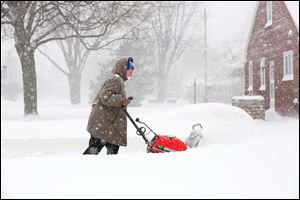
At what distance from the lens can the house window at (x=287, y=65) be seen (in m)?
18.7

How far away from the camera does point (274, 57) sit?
67.4 ft

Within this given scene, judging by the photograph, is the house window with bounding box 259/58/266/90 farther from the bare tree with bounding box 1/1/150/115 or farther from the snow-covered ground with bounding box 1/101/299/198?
the snow-covered ground with bounding box 1/101/299/198

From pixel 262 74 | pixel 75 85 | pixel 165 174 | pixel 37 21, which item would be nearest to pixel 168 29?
pixel 75 85

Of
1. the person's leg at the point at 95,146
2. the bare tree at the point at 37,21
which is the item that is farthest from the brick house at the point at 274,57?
the person's leg at the point at 95,146

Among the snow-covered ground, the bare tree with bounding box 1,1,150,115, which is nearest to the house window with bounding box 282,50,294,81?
the bare tree with bounding box 1,1,150,115

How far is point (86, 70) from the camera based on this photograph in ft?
233

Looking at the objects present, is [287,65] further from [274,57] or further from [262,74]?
[262,74]

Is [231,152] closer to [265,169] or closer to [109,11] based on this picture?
[265,169]

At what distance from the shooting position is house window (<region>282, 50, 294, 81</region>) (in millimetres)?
18734

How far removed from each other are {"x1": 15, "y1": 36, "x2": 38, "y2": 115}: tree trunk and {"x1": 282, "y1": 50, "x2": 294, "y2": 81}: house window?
393 inches

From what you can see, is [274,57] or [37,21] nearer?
[37,21]

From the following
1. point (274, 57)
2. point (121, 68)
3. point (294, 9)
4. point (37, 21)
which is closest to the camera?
point (121, 68)

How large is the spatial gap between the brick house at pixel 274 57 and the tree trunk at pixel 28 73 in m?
9.89

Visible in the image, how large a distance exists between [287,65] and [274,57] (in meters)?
1.26
